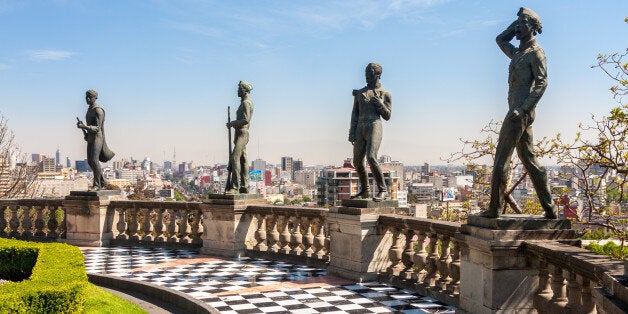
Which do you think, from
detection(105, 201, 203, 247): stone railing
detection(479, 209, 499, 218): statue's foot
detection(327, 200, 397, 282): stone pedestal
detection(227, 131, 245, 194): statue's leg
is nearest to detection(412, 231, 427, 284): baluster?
detection(327, 200, 397, 282): stone pedestal

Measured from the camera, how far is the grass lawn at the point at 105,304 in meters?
6.77

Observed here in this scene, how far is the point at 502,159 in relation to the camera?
6434 mm

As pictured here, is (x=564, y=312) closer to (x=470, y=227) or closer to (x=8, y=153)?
(x=470, y=227)

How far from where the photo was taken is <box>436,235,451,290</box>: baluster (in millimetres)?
8297

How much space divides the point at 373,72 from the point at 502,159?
4052 millimetres

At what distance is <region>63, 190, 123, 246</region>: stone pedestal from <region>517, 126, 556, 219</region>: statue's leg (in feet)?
37.4

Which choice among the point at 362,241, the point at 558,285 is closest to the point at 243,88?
the point at 362,241

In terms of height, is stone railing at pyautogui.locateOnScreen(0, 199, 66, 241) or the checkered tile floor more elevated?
stone railing at pyautogui.locateOnScreen(0, 199, 66, 241)

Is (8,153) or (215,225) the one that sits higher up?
(8,153)

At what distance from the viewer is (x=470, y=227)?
680 centimetres

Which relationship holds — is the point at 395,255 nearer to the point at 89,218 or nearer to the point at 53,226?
the point at 89,218

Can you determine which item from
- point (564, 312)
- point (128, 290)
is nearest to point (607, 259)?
point (564, 312)

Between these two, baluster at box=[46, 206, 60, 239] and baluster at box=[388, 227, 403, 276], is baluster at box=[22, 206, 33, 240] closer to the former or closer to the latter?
baluster at box=[46, 206, 60, 239]

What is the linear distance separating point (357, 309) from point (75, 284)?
12.3 feet
